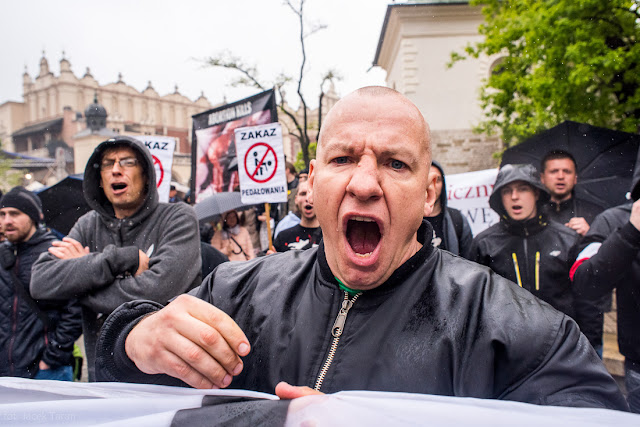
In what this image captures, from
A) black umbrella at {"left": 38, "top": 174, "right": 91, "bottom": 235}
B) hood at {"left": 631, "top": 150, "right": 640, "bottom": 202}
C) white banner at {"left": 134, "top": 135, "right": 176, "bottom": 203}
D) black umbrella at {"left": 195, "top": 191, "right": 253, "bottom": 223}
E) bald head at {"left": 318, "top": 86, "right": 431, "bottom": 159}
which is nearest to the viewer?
bald head at {"left": 318, "top": 86, "right": 431, "bottom": 159}

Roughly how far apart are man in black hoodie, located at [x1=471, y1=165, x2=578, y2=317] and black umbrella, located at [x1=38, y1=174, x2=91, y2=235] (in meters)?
5.45

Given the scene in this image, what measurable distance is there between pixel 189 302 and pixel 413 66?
18.4 m

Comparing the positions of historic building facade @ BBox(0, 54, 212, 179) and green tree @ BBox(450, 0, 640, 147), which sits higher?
historic building facade @ BBox(0, 54, 212, 179)

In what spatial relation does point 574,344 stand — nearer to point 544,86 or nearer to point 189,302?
point 189,302

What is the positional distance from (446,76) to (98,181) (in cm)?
1839

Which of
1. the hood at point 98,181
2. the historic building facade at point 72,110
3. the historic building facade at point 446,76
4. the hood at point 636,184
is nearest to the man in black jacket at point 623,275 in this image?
the hood at point 636,184

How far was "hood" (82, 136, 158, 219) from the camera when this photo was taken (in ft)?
9.70

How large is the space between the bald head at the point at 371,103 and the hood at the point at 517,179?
2.59 metres

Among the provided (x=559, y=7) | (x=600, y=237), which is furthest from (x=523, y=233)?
(x=559, y=7)

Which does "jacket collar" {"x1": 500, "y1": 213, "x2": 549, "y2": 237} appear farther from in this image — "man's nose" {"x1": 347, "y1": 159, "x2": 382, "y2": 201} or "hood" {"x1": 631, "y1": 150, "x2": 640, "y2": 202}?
"man's nose" {"x1": 347, "y1": 159, "x2": 382, "y2": 201}

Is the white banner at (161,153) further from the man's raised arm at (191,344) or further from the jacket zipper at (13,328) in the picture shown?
the man's raised arm at (191,344)

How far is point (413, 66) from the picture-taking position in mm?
18172

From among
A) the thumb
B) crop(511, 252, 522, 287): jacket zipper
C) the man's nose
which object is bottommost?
crop(511, 252, 522, 287): jacket zipper

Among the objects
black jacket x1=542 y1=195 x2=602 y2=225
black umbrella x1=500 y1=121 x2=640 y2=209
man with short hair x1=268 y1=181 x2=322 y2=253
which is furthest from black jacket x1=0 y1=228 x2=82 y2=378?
black umbrella x1=500 y1=121 x2=640 y2=209
